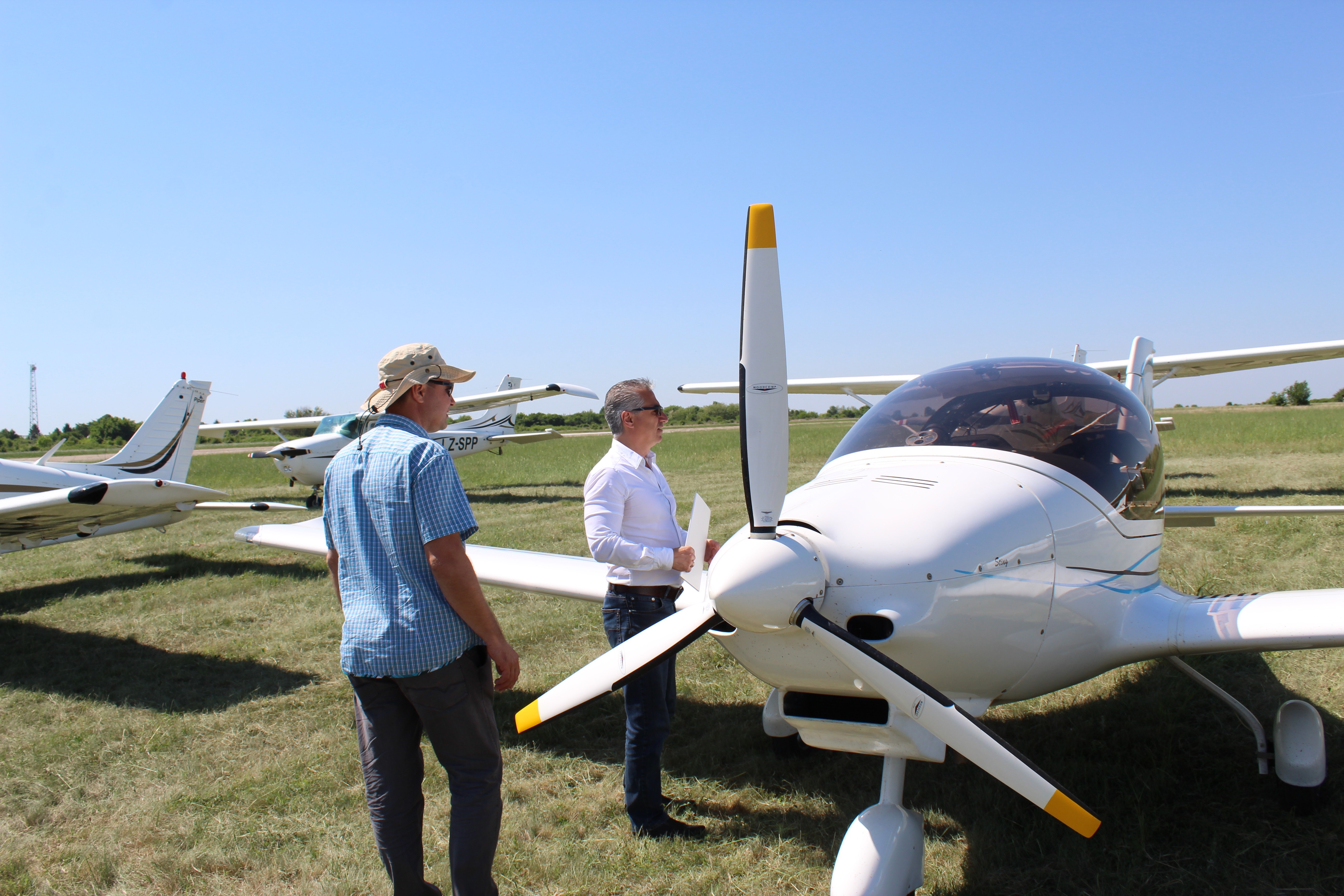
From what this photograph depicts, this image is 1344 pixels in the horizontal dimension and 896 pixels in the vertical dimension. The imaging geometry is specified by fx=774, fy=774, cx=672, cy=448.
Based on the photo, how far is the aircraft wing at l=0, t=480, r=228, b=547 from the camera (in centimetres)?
588

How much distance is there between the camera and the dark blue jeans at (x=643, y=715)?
2.85m

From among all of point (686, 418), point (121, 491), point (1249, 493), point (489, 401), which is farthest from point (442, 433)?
point (686, 418)

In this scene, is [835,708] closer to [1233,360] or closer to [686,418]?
[1233,360]

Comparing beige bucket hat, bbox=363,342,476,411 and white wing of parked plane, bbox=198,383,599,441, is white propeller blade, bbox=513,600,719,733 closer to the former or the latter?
beige bucket hat, bbox=363,342,476,411

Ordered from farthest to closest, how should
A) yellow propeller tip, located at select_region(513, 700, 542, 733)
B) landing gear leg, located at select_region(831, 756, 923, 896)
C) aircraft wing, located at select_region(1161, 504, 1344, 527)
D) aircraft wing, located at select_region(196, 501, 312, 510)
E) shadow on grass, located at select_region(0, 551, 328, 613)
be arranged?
shadow on grass, located at select_region(0, 551, 328, 613) → aircraft wing, located at select_region(196, 501, 312, 510) → aircraft wing, located at select_region(1161, 504, 1344, 527) → yellow propeller tip, located at select_region(513, 700, 542, 733) → landing gear leg, located at select_region(831, 756, 923, 896)

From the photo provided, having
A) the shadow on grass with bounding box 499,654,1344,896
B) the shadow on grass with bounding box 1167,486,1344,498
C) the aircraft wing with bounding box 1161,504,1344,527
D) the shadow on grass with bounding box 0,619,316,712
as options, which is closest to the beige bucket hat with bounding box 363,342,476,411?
the shadow on grass with bounding box 499,654,1344,896

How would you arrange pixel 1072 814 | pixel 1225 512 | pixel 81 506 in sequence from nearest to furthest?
pixel 1072 814
pixel 1225 512
pixel 81 506

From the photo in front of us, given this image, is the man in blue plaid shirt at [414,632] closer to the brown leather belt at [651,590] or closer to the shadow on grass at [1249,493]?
the brown leather belt at [651,590]

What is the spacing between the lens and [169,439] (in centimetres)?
1092

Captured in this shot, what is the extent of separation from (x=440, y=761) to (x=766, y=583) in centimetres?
103

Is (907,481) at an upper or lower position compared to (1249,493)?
upper

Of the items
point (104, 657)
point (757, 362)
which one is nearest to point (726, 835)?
point (757, 362)

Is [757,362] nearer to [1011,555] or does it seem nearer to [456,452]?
[1011,555]

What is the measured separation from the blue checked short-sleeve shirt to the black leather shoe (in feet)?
4.30
